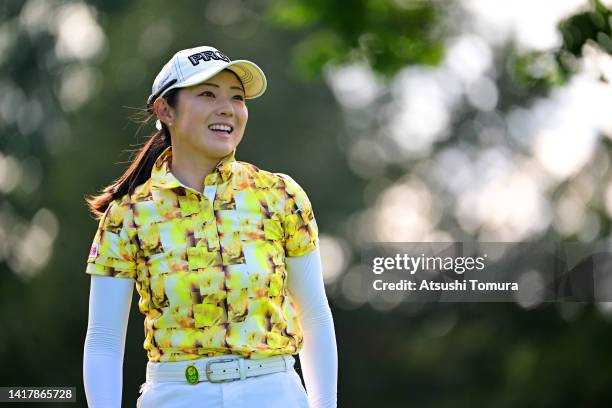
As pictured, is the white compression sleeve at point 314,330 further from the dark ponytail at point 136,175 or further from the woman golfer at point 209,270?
the dark ponytail at point 136,175

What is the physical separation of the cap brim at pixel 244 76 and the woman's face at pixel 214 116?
21 mm

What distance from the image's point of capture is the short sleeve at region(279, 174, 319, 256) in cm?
298

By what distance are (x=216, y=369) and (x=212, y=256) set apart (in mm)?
245

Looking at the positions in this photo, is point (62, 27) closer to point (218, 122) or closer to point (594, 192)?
point (594, 192)

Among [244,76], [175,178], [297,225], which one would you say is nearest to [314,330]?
[297,225]

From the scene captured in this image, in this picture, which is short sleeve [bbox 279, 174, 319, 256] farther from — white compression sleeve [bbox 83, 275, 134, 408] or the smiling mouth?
white compression sleeve [bbox 83, 275, 134, 408]

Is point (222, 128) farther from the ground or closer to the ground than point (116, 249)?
farther from the ground

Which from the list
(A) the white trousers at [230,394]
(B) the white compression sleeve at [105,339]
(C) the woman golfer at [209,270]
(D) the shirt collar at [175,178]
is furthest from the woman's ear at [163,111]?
(A) the white trousers at [230,394]

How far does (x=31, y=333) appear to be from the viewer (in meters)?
17.9

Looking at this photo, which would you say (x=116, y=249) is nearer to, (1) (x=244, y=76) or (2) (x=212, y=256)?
(2) (x=212, y=256)

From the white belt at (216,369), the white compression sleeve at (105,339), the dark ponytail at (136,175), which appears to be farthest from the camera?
the dark ponytail at (136,175)

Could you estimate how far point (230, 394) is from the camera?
283 centimetres

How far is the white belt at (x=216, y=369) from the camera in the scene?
2828 millimetres

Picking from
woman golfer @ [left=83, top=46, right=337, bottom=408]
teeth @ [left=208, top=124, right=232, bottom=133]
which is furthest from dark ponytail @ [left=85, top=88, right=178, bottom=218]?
teeth @ [left=208, top=124, right=232, bottom=133]
